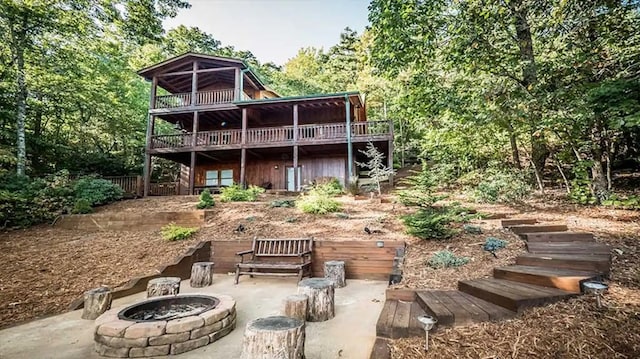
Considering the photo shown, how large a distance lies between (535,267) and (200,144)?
46.7ft

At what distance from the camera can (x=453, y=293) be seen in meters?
3.43

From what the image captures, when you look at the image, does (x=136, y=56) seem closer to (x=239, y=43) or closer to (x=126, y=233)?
(x=239, y=43)

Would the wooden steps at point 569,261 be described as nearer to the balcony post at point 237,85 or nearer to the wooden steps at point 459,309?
the wooden steps at point 459,309

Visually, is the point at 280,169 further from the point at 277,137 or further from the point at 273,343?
the point at 273,343

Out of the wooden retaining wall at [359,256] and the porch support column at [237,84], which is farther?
the porch support column at [237,84]

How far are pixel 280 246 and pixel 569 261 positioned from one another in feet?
15.8

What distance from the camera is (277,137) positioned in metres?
14.5

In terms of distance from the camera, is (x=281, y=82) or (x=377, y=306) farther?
(x=281, y=82)

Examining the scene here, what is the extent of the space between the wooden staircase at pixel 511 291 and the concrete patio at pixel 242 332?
336mm

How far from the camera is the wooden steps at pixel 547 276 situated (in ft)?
9.44

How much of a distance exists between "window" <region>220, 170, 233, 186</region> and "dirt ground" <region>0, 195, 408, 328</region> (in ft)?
23.9

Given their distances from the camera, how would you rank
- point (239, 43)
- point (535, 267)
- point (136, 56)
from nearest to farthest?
point (535, 267) < point (136, 56) < point (239, 43)

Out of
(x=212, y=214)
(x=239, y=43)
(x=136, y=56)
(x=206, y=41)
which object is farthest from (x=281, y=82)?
(x=212, y=214)

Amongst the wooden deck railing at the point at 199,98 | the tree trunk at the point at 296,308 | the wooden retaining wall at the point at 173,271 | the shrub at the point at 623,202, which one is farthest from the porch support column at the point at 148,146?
the shrub at the point at 623,202
